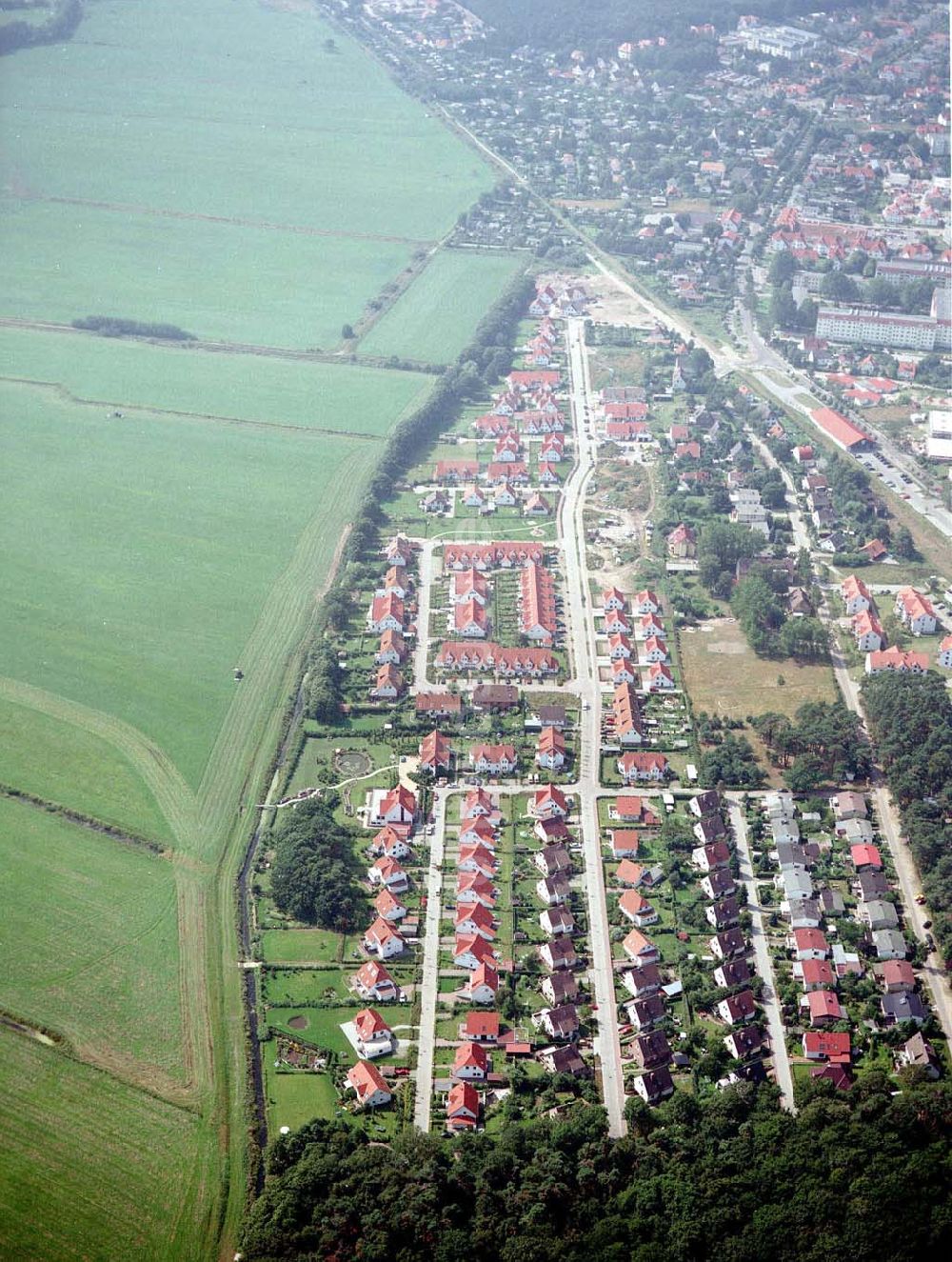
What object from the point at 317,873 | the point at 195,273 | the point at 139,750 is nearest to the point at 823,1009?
the point at 317,873

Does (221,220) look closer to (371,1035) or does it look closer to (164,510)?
(164,510)

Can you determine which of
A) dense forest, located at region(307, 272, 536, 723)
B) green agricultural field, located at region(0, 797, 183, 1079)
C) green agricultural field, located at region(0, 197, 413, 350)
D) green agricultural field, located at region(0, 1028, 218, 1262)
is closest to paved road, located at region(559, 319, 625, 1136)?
dense forest, located at region(307, 272, 536, 723)

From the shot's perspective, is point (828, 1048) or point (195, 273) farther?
point (195, 273)

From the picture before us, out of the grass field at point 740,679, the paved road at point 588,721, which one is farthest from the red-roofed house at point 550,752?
the grass field at point 740,679

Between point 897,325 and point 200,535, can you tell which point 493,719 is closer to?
point 200,535

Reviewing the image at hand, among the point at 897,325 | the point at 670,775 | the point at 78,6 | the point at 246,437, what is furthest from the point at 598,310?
the point at 78,6

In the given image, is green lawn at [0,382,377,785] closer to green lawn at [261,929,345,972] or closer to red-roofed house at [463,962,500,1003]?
green lawn at [261,929,345,972]
